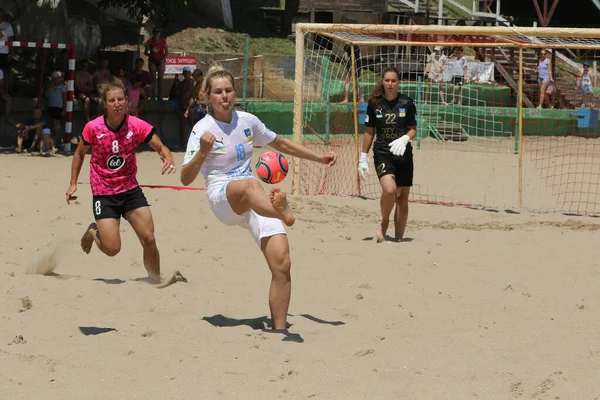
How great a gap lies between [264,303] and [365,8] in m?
21.5

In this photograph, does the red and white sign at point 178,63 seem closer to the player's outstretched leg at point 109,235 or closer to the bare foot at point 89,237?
the bare foot at point 89,237

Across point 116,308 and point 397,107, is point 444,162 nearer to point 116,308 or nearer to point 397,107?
point 397,107

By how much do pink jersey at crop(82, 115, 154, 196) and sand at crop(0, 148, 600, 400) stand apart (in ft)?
2.45

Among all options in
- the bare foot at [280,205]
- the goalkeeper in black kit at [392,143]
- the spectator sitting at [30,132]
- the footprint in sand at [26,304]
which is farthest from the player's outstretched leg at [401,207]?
the spectator sitting at [30,132]

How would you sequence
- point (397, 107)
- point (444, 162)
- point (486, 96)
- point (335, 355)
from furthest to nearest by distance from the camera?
point (486, 96) < point (444, 162) < point (397, 107) < point (335, 355)

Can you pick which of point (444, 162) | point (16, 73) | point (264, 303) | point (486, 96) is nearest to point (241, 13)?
point (486, 96)

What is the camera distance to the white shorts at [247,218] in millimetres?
5590

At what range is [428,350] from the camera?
5.46 metres

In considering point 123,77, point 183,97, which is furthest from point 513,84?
point 123,77

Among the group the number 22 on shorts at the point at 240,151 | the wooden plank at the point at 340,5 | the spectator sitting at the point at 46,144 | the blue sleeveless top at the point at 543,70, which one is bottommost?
the spectator sitting at the point at 46,144

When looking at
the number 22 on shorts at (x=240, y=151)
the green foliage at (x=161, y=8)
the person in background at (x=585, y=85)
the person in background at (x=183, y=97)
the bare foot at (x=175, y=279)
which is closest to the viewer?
the number 22 on shorts at (x=240, y=151)

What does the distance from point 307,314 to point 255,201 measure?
1.26 meters

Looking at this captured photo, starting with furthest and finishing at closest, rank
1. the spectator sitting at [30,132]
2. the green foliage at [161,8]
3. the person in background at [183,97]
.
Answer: the person in background at [183,97], the green foliage at [161,8], the spectator sitting at [30,132]

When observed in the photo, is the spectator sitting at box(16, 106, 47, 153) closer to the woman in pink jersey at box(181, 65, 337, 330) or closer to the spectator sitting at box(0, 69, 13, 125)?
the spectator sitting at box(0, 69, 13, 125)
